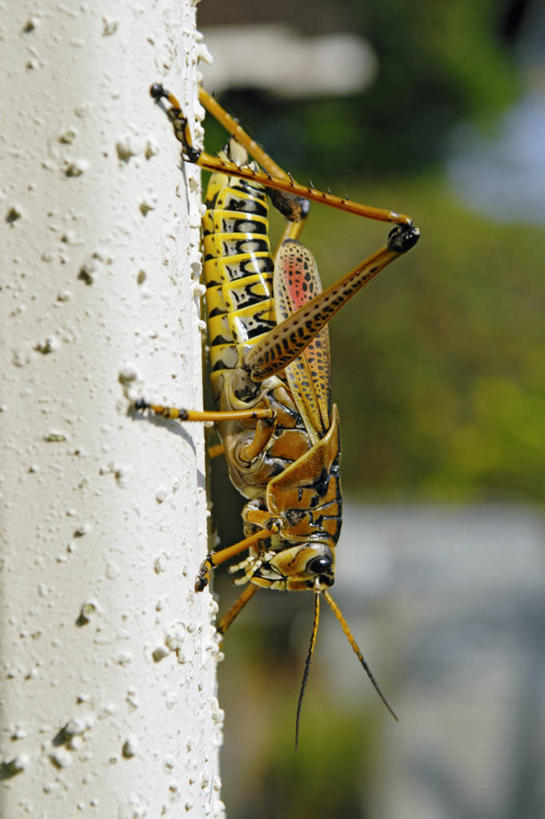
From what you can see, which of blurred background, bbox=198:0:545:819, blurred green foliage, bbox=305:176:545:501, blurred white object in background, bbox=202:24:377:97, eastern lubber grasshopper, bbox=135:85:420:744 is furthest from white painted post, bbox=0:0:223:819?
blurred green foliage, bbox=305:176:545:501

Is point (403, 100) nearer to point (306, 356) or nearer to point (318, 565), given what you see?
point (306, 356)

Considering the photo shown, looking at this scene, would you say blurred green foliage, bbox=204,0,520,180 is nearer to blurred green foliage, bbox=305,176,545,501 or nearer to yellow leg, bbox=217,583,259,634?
blurred green foliage, bbox=305,176,545,501

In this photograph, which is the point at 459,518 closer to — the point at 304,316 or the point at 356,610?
the point at 356,610

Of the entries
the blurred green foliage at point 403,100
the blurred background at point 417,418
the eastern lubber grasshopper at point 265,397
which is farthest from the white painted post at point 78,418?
the blurred green foliage at point 403,100

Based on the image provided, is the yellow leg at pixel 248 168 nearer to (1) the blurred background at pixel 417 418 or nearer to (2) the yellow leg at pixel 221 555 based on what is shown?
(2) the yellow leg at pixel 221 555

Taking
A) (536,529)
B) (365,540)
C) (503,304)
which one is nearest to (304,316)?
(365,540)
